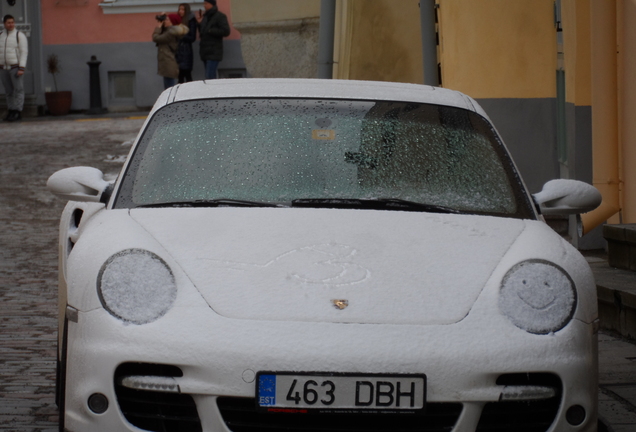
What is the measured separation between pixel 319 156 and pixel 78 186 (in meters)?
0.94

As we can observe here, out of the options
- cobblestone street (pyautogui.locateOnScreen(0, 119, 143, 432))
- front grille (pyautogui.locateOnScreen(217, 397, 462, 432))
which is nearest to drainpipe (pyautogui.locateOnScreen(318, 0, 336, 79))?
cobblestone street (pyautogui.locateOnScreen(0, 119, 143, 432))

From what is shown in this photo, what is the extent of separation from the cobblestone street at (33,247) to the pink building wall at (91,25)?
14.1 ft

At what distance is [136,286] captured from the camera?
10.7 ft

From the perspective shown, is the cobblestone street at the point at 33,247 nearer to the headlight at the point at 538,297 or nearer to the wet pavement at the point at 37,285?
the wet pavement at the point at 37,285

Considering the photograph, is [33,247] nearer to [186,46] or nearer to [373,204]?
[373,204]

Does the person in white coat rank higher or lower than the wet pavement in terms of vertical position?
higher

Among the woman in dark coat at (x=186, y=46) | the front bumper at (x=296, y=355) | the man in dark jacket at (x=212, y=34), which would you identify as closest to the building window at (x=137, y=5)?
the woman in dark coat at (x=186, y=46)

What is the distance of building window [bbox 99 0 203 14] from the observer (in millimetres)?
24953

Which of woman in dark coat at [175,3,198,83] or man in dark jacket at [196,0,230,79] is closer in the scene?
man in dark jacket at [196,0,230,79]

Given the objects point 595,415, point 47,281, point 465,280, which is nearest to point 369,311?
point 465,280

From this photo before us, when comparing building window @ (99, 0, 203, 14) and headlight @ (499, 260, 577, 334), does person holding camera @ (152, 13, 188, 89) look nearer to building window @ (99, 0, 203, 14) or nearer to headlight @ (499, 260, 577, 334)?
building window @ (99, 0, 203, 14)

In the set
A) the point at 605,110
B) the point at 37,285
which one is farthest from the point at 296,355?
the point at 605,110

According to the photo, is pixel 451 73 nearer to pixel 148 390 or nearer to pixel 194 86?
pixel 194 86

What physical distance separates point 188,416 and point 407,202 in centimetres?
121
